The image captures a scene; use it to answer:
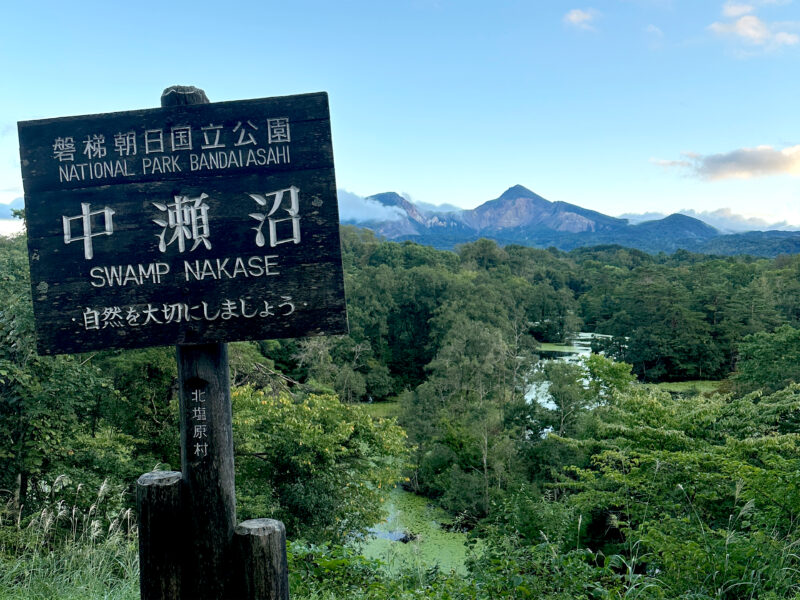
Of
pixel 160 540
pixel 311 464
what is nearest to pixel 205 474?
pixel 160 540

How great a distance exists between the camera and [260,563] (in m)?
1.94

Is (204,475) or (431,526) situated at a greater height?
(204,475)

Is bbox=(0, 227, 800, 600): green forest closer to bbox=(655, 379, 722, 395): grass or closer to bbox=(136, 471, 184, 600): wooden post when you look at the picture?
bbox=(655, 379, 722, 395): grass

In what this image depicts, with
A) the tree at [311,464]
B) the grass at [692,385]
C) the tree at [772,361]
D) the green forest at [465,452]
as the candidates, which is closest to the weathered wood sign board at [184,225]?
the green forest at [465,452]

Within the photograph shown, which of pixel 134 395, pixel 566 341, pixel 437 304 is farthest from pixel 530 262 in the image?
pixel 134 395

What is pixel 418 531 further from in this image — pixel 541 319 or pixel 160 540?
pixel 541 319

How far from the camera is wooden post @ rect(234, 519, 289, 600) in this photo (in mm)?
1935

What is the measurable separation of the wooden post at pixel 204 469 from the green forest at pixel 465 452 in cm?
80

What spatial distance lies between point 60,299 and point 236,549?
3.62 ft

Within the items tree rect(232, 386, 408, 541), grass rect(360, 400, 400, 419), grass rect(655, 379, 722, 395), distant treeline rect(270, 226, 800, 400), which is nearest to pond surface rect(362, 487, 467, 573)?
tree rect(232, 386, 408, 541)

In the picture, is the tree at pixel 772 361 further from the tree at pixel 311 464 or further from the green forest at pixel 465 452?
the tree at pixel 311 464

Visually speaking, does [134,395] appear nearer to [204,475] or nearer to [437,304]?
[204,475]

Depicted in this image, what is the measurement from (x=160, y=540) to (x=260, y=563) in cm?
38

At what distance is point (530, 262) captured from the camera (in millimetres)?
46438
